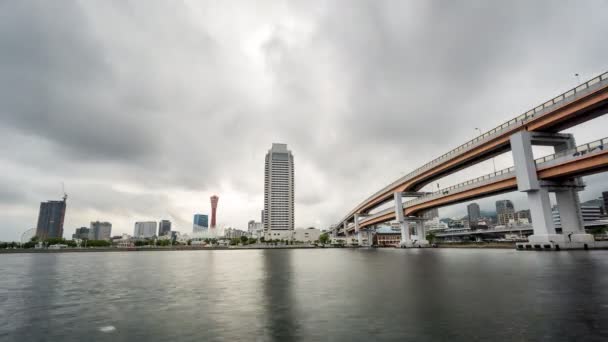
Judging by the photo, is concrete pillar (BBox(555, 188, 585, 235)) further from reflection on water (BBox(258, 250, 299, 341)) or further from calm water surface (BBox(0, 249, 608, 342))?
reflection on water (BBox(258, 250, 299, 341))

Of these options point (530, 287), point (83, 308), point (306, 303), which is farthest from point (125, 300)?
point (530, 287)

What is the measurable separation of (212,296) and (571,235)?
58.0 meters

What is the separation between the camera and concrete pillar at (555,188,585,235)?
49.0 meters

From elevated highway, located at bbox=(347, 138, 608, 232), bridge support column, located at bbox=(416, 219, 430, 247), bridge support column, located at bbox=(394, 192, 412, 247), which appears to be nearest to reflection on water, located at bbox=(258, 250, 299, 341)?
elevated highway, located at bbox=(347, 138, 608, 232)

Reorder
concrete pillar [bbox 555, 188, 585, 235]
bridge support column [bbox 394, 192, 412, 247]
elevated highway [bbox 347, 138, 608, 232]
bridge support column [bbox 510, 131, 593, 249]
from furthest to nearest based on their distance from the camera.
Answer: bridge support column [bbox 394, 192, 412, 247], concrete pillar [bbox 555, 188, 585, 235], bridge support column [bbox 510, 131, 593, 249], elevated highway [bbox 347, 138, 608, 232]

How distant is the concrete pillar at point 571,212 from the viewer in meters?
49.0

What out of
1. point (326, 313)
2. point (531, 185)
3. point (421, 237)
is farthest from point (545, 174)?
point (421, 237)

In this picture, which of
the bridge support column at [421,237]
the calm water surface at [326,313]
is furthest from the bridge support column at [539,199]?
the bridge support column at [421,237]

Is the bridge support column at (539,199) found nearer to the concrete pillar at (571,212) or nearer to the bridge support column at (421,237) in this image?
the concrete pillar at (571,212)

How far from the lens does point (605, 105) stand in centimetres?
4188

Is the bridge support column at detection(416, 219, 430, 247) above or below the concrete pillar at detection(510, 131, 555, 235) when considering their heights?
below

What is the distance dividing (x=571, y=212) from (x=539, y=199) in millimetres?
6549

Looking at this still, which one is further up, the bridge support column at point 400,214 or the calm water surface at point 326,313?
the bridge support column at point 400,214

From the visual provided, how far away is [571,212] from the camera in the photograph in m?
49.3
